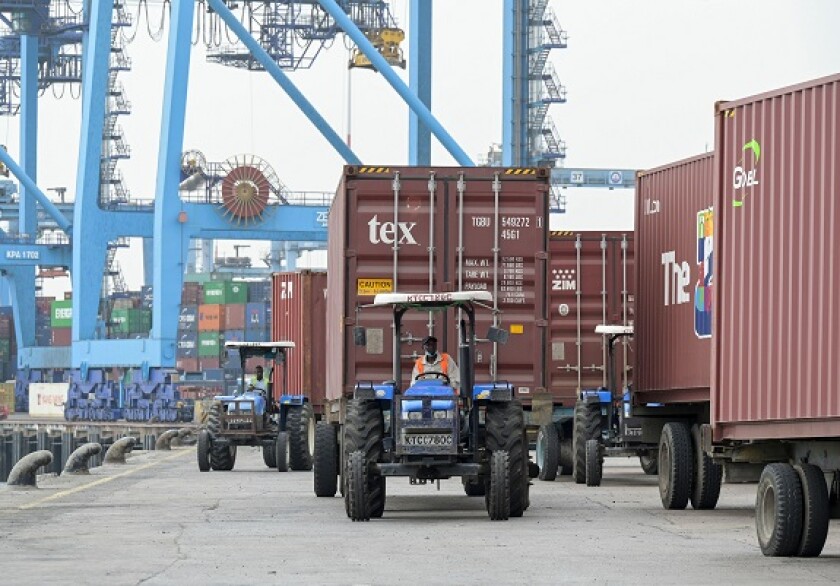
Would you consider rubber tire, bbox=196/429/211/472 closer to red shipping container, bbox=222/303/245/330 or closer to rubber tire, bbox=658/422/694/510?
rubber tire, bbox=658/422/694/510

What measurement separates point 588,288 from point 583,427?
8.10 feet

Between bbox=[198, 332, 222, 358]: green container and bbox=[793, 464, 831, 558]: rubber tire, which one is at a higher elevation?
bbox=[198, 332, 222, 358]: green container

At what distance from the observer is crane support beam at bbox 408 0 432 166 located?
65.9 metres

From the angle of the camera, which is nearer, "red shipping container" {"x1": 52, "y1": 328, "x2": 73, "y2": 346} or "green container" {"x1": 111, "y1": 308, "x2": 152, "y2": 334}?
"green container" {"x1": 111, "y1": 308, "x2": 152, "y2": 334}

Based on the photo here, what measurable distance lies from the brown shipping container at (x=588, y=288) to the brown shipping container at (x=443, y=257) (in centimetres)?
597

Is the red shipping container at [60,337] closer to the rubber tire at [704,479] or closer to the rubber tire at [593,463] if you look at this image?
the rubber tire at [593,463]

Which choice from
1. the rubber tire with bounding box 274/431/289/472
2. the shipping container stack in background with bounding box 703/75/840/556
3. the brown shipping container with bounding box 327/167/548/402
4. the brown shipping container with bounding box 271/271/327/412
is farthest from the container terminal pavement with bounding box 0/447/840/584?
the brown shipping container with bounding box 271/271/327/412

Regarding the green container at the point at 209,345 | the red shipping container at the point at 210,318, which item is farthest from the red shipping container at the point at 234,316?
the green container at the point at 209,345

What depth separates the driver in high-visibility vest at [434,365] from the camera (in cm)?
1917

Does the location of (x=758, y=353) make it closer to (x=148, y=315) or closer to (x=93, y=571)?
(x=93, y=571)

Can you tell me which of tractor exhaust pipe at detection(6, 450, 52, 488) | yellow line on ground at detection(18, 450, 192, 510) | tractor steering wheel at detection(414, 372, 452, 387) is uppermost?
tractor steering wheel at detection(414, 372, 452, 387)

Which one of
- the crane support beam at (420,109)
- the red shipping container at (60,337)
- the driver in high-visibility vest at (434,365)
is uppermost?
the crane support beam at (420,109)

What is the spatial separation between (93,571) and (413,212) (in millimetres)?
8926

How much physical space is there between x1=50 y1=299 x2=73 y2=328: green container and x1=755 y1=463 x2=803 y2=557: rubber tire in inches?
4897
